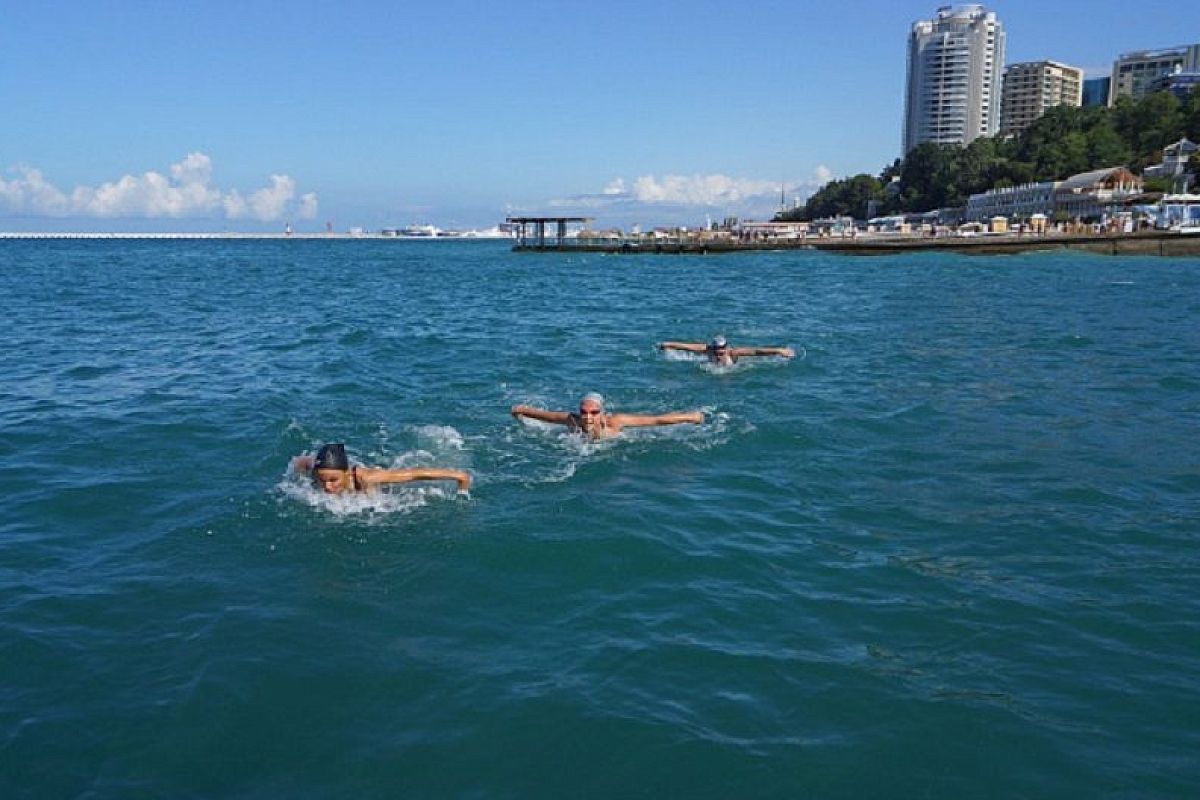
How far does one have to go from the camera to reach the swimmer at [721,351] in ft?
62.2

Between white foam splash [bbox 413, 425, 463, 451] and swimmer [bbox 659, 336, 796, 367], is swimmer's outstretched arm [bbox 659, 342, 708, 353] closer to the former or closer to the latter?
swimmer [bbox 659, 336, 796, 367]

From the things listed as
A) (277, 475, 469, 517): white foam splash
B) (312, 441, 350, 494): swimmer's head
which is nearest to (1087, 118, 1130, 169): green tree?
(277, 475, 469, 517): white foam splash

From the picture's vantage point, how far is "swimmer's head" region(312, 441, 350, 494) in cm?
966

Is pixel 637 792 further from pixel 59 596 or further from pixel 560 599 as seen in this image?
pixel 59 596

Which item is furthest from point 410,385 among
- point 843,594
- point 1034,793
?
point 1034,793

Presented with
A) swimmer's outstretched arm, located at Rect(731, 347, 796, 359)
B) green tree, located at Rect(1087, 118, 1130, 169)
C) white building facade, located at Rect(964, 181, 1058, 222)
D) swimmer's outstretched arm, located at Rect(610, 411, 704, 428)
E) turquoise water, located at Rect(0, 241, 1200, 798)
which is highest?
green tree, located at Rect(1087, 118, 1130, 169)

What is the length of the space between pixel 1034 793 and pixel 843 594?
9.00 ft

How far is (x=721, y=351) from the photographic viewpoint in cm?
1891

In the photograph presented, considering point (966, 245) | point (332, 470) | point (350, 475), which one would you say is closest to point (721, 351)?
point (350, 475)

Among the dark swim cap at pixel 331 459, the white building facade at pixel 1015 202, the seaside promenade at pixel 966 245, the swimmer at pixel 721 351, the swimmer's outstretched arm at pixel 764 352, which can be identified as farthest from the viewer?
the white building facade at pixel 1015 202

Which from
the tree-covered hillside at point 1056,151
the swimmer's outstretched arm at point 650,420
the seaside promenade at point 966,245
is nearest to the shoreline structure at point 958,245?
the seaside promenade at point 966,245

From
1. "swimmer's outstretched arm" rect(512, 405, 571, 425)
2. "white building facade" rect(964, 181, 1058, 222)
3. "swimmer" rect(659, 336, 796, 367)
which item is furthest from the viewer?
"white building facade" rect(964, 181, 1058, 222)

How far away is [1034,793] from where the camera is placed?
5172 millimetres

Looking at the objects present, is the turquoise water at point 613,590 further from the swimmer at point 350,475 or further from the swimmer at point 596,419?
the swimmer at point 596,419
